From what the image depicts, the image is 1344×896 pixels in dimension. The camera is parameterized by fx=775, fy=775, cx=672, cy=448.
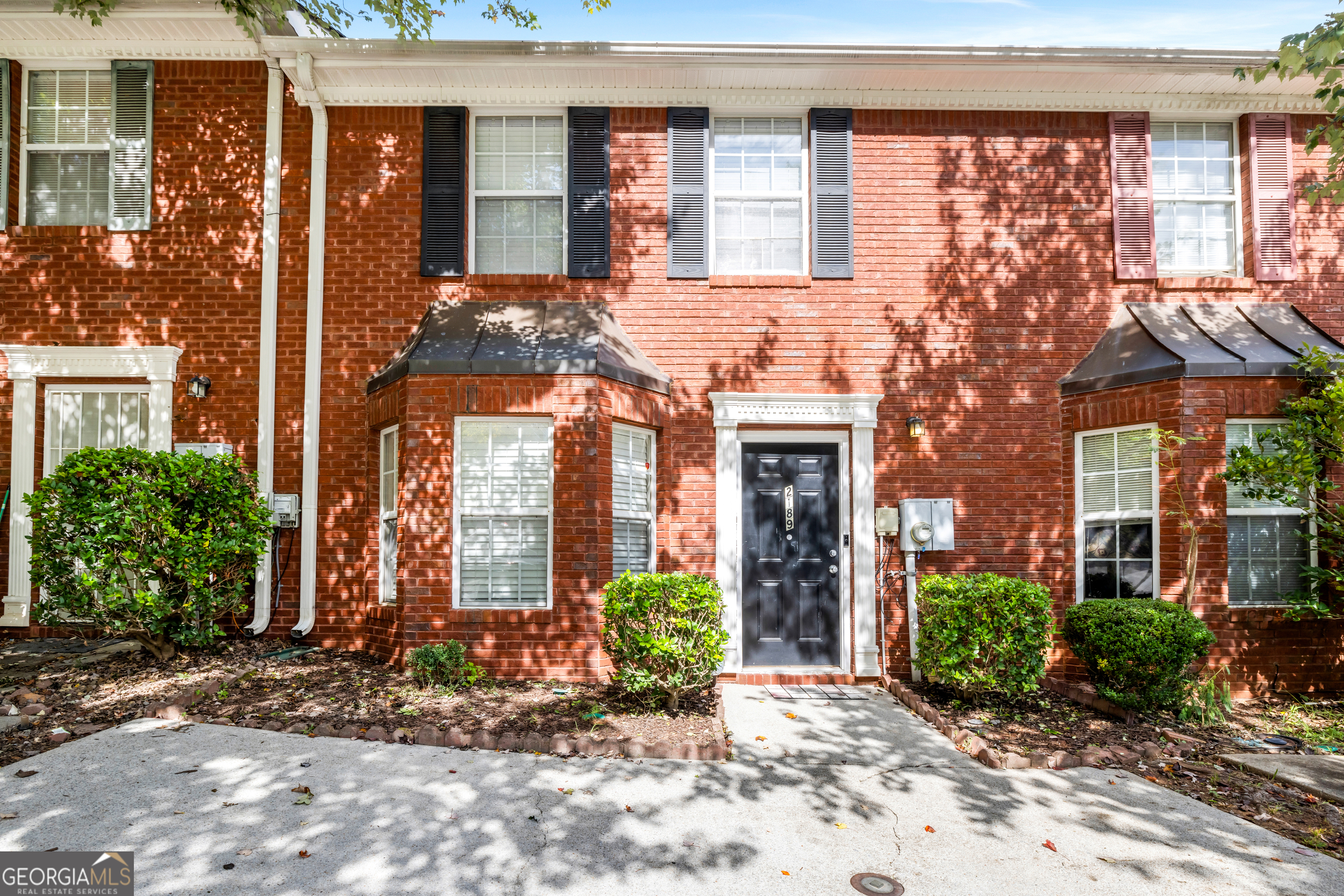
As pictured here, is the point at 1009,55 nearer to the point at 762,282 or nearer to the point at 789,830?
the point at 762,282

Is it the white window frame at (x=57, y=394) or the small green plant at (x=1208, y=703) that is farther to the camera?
the white window frame at (x=57, y=394)

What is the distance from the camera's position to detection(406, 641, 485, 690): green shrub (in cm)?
579

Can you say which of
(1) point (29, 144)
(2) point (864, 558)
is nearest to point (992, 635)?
(2) point (864, 558)

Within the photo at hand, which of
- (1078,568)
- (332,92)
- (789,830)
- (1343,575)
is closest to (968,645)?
(1078,568)

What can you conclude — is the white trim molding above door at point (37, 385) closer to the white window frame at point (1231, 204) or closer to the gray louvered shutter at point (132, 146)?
the gray louvered shutter at point (132, 146)

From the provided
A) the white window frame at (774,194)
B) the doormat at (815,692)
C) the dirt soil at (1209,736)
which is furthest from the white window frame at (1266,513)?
the white window frame at (774,194)

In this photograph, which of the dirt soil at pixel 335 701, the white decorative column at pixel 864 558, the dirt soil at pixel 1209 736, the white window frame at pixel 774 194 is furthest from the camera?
the white window frame at pixel 774 194

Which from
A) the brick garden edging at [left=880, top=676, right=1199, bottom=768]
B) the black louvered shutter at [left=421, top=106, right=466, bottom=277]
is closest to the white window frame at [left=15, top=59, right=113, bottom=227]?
the black louvered shutter at [left=421, top=106, right=466, bottom=277]

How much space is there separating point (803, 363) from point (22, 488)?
23.2 feet

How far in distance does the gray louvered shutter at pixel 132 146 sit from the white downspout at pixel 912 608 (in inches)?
296

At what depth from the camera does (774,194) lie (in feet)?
24.0

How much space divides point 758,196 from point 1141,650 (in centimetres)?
493

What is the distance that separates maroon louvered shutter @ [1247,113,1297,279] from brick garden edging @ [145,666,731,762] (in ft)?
22.1

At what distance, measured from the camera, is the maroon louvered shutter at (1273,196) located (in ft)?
23.6
